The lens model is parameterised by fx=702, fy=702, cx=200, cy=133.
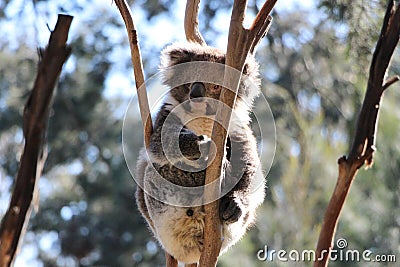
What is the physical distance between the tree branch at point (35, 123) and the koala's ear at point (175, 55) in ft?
4.28

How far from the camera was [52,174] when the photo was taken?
32.7ft

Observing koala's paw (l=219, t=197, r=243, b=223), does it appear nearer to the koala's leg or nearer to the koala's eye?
the koala's eye

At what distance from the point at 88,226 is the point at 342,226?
12.1 ft

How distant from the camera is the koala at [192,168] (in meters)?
3.04

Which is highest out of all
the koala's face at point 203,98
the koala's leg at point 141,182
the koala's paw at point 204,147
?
the koala's face at point 203,98

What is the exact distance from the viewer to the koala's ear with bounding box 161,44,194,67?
3549 millimetres

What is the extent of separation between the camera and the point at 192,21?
147 inches

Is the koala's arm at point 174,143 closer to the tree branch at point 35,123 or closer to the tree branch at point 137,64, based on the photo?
the tree branch at point 137,64

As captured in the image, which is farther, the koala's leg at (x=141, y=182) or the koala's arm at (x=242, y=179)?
the koala's leg at (x=141, y=182)

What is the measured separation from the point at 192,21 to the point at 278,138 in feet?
14.4

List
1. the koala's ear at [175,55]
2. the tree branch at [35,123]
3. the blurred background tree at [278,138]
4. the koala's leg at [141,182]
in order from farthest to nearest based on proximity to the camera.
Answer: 1. the blurred background tree at [278,138]
2. the koala's ear at [175,55]
3. the koala's leg at [141,182]
4. the tree branch at [35,123]

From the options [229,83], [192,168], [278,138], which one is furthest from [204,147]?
[278,138]

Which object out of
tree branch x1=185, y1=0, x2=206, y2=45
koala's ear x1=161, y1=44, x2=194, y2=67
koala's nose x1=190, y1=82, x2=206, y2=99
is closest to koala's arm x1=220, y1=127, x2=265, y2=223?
koala's nose x1=190, y1=82, x2=206, y2=99

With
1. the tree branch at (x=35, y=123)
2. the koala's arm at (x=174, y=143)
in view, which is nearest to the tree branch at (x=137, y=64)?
the koala's arm at (x=174, y=143)
